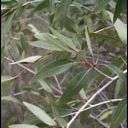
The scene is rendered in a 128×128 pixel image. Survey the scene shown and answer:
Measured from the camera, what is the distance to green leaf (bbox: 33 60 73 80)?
0.87 m

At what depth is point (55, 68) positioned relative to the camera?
882 mm

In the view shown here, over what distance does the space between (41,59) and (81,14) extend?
50cm

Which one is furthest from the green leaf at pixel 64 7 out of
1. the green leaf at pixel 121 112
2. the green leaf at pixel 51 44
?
the green leaf at pixel 121 112

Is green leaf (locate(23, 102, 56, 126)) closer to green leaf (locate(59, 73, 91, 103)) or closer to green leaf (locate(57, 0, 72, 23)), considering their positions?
green leaf (locate(59, 73, 91, 103))

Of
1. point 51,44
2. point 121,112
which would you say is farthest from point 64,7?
point 121,112

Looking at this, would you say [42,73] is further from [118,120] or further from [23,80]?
[23,80]

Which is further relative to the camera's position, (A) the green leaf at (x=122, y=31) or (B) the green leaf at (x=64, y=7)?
(A) the green leaf at (x=122, y=31)

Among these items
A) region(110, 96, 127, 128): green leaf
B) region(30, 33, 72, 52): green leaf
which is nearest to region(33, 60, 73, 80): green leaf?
region(30, 33, 72, 52): green leaf

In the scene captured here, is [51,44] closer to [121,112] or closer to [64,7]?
[64,7]

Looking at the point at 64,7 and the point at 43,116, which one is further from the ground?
the point at 64,7

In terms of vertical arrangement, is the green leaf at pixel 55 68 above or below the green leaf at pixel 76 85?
above

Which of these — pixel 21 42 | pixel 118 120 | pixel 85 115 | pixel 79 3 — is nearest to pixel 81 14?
pixel 79 3

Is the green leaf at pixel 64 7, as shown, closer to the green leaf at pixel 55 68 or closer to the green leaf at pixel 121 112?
the green leaf at pixel 55 68

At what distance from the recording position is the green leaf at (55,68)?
2.85ft
